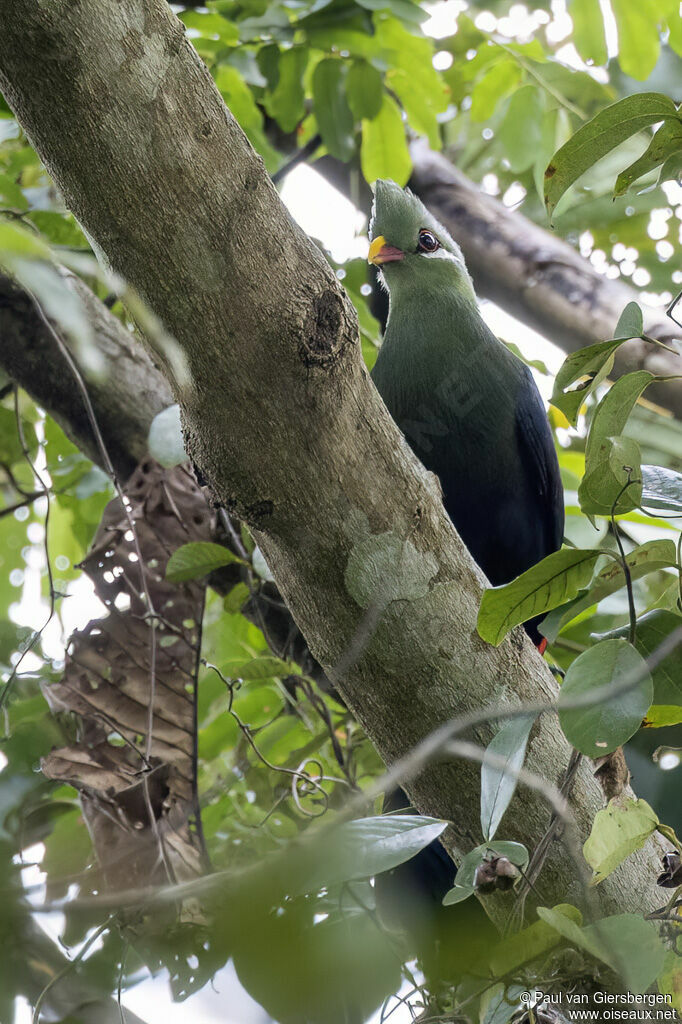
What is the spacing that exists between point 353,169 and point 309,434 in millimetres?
2097

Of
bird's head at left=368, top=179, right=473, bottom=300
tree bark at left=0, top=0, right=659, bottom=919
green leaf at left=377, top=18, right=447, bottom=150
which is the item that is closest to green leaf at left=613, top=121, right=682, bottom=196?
tree bark at left=0, top=0, right=659, bottom=919

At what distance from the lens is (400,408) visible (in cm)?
220

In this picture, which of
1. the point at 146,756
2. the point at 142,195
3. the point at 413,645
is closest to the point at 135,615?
the point at 146,756

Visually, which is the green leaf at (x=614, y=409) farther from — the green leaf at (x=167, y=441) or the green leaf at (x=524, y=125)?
the green leaf at (x=524, y=125)

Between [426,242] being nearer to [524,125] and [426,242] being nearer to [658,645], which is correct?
[524,125]

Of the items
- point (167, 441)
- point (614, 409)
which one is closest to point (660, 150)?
point (614, 409)

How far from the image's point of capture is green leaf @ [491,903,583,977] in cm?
106

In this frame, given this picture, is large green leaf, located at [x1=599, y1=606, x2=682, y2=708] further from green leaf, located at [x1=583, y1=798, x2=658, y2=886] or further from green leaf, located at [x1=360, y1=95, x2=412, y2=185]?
green leaf, located at [x1=360, y1=95, x2=412, y2=185]

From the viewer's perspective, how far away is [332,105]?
8.19 ft

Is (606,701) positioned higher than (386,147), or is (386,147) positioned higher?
(386,147)

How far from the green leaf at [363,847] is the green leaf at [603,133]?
2.84ft

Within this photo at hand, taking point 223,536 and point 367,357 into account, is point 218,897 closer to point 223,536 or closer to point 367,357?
point 223,536

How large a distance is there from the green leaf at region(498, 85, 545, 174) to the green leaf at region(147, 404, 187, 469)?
49.2 inches

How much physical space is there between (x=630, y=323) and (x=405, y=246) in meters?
1.23
